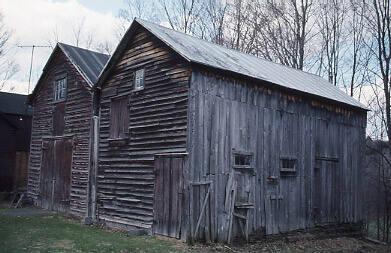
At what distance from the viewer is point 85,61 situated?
22.4m

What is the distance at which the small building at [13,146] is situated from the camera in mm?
29906

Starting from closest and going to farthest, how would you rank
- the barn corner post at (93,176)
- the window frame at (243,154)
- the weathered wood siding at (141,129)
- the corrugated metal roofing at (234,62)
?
1. the weathered wood siding at (141,129)
2. the corrugated metal roofing at (234,62)
3. the window frame at (243,154)
4. the barn corner post at (93,176)

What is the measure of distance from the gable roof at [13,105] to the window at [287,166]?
2136 centimetres

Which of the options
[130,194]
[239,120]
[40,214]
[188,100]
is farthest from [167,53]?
[40,214]

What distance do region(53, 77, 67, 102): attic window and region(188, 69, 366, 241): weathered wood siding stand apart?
10309 millimetres

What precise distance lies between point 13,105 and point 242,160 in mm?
23744

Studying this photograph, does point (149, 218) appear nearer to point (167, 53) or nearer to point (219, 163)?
point (219, 163)

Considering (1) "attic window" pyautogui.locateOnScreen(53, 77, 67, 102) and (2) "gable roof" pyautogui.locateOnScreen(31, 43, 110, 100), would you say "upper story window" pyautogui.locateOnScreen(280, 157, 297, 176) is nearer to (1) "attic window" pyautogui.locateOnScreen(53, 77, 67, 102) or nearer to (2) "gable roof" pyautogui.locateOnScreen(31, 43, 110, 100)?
(2) "gable roof" pyautogui.locateOnScreen(31, 43, 110, 100)

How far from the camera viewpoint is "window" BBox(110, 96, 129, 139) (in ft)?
57.9

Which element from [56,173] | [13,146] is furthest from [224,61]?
[13,146]

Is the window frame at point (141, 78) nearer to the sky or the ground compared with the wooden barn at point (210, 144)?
nearer to the sky

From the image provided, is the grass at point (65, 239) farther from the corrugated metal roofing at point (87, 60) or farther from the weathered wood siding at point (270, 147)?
the corrugated metal roofing at point (87, 60)

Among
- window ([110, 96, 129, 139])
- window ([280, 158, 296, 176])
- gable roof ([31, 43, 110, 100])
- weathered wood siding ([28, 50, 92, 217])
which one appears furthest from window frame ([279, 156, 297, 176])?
gable roof ([31, 43, 110, 100])

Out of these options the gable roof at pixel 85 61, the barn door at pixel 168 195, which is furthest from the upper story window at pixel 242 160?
the gable roof at pixel 85 61
